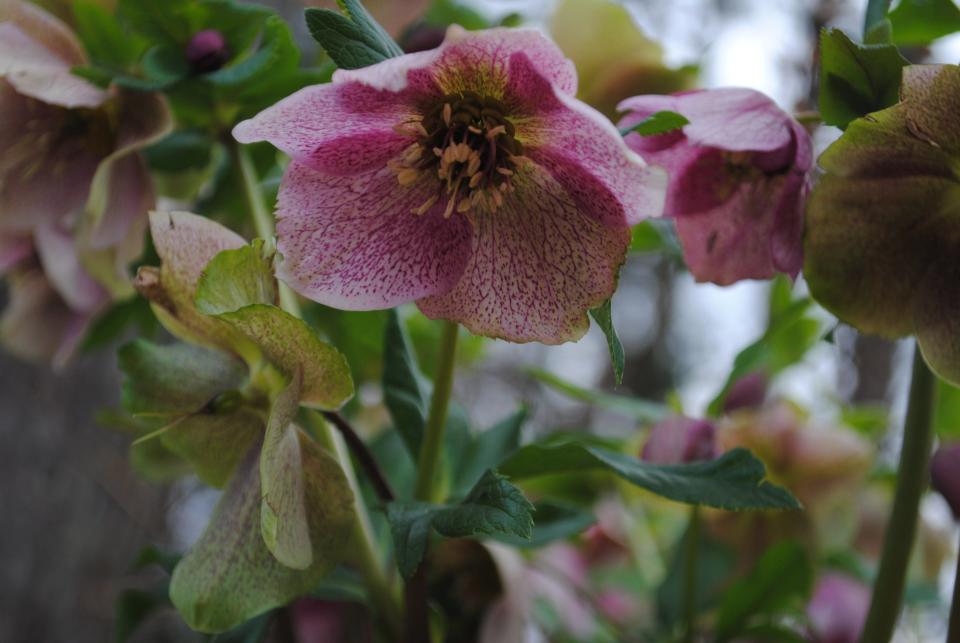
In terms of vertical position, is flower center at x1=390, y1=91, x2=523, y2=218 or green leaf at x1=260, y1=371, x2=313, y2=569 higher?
flower center at x1=390, y1=91, x2=523, y2=218

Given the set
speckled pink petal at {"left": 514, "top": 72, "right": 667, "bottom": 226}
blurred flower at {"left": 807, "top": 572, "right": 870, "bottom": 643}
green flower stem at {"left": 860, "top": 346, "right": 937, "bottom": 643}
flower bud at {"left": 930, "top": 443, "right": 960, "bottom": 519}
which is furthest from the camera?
blurred flower at {"left": 807, "top": 572, "right": 870, "bottom": 643}

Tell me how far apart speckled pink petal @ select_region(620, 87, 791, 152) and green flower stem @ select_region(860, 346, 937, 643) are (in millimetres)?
148

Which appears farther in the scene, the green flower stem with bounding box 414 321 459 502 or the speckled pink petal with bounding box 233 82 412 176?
the green flower stem with bounding box 414 321 459 502

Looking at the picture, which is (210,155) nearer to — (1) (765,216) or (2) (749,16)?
(1) (765,216)

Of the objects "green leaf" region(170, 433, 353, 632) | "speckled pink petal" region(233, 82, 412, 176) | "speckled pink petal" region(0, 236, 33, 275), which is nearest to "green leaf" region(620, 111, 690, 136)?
"speckled pink petal" region(233, 82, 412, 176)

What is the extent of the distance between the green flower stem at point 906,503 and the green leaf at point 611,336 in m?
0.19

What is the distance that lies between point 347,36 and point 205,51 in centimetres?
22

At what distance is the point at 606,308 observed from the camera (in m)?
0.41

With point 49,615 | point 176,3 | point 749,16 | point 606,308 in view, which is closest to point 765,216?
point 606,308

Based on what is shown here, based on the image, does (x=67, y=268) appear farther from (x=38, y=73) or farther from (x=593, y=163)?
(x=593, y=163)

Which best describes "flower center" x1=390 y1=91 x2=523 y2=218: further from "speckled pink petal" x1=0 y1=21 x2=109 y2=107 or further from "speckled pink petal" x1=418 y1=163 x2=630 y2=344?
"speckled pink petal" x1=0 y1=21 x2=109 y2=107

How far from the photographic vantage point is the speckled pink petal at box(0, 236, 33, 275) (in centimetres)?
63

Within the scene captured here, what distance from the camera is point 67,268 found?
0.65 meters

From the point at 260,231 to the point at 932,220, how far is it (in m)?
0.42
